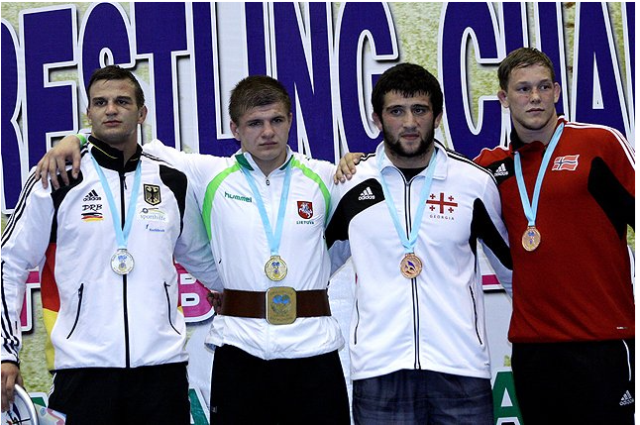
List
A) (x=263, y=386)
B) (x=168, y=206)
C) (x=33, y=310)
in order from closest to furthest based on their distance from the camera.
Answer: (x=263, y=386), (x=168, y=206), (x=33, y=310)

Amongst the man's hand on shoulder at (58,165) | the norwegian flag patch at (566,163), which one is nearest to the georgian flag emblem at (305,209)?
the man's hand on shoulder at (58,165)

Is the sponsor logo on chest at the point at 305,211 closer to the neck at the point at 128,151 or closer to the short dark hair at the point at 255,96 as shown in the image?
the short dark hair at the point at 255,96

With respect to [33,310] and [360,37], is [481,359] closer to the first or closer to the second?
[360,37]

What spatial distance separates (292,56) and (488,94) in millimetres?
1097

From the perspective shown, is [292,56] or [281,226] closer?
[281,226]

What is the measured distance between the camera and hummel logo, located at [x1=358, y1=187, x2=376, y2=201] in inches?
123

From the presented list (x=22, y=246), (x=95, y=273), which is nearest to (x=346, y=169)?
(x=95, y=273)

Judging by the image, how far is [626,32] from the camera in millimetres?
4281

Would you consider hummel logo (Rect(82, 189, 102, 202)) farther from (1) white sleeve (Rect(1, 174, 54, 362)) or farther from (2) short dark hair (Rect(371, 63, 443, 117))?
(2) short dark hair (Rect(371, 63, 443, 117))

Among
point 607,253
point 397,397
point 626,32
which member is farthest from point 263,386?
point 626,32

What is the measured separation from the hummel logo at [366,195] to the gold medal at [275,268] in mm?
422

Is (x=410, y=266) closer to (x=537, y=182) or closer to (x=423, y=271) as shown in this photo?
(x=423, y=271)

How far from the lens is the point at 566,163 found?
10.2 feet

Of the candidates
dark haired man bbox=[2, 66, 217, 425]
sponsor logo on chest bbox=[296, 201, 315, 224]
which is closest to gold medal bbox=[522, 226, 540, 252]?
sponsor logo on chest bbox=[296, 201, 315, 224]
